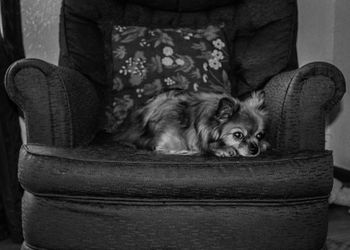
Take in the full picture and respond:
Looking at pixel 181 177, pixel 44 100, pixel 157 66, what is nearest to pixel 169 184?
pixel 181 177

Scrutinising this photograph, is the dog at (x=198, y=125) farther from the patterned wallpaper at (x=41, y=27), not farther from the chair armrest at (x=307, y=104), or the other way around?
the patterned wallpaper at (x=41, y=27)

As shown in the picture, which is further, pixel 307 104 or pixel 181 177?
pixel 307 104

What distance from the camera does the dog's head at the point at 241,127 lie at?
1.99 meters

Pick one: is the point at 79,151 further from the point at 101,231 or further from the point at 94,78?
the point at 94,78

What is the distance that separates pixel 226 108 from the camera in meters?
2.02

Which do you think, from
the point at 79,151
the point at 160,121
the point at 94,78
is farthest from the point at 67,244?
the point at 94,78

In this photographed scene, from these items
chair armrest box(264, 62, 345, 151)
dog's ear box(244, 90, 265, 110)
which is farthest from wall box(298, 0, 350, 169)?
chair armrest box(264, 62, 345, 151)

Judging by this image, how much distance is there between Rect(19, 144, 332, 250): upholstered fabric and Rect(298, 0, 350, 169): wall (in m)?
1.61

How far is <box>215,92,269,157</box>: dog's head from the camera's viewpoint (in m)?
1.99

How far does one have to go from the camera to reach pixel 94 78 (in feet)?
8.33

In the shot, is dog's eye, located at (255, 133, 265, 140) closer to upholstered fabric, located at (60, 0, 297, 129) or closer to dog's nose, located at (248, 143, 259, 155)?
dog's nose, located at (248, 143, 259, 155)

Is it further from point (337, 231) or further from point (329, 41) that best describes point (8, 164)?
point (329, 41)

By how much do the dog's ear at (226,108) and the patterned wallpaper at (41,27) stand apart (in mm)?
1451

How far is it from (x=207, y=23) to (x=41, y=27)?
1.05m
